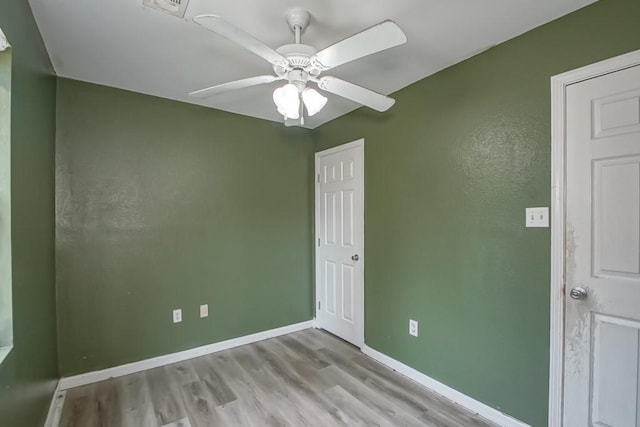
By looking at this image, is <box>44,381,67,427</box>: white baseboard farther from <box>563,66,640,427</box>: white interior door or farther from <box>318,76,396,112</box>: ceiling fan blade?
<box>563,66,640,427</box>: white interior door

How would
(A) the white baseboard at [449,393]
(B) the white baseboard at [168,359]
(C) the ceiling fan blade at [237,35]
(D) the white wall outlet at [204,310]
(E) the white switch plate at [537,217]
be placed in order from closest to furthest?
1. (C) the ceiling fan blade at [237,35]
2. (E) the white switch plate at [537,217]
3. (A) the white baseboard at [449,393]
4. (B) the white baseboard at [168,359]
5. (D) the white wall outlet at [204,310]

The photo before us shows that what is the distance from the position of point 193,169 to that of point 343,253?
1.69 metres

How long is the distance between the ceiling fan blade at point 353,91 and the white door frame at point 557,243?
2.97 ft

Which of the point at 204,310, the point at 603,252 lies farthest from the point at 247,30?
the point at 204,310

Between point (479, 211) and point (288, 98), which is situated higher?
point (288, 98)

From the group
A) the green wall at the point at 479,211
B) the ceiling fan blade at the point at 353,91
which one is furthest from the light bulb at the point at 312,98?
the green wall at the point at 479,211

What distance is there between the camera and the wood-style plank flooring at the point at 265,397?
195 centimetres

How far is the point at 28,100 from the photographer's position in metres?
1.54

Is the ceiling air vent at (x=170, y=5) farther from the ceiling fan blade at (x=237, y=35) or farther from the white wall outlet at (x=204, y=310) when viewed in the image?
the white wall outlet at (x=204, y=310)

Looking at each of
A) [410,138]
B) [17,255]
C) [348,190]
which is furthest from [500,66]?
[17,255]

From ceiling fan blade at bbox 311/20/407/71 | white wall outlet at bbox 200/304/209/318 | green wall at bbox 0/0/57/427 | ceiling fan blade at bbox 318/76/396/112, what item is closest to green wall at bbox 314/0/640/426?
ceiling fan blade at bbox 318/76/396/112

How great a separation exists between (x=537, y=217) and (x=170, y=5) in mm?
2284

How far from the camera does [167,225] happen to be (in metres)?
2.71

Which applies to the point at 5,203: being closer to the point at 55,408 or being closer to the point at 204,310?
the point at 55,408
